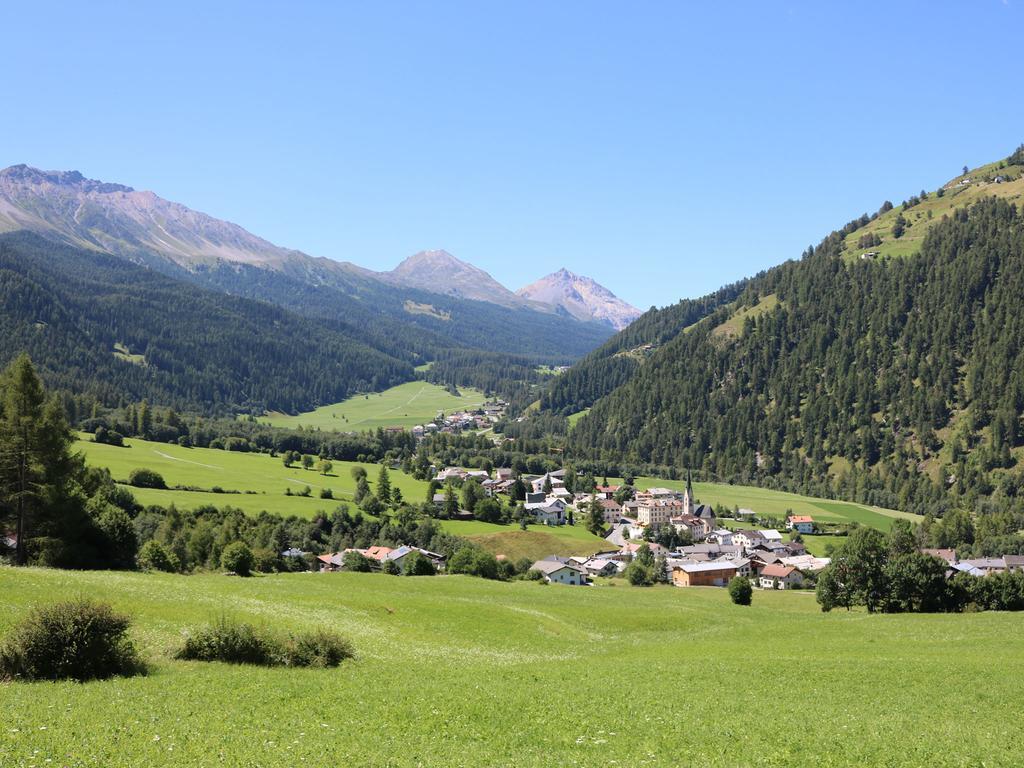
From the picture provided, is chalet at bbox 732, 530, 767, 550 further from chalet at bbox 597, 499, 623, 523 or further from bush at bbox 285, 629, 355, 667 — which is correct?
bush at bbox 285, 629, 355, 667

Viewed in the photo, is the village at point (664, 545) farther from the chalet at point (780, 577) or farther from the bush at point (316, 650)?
the bush at point (316, 650)

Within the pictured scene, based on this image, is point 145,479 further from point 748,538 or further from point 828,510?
point 828,510

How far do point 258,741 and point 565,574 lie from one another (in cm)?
9773

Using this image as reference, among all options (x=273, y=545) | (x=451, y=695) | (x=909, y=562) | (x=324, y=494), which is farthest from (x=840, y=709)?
(x=324, y=494)

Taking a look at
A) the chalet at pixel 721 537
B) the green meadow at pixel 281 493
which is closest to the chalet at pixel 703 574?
the green meadow at pixel 281 493

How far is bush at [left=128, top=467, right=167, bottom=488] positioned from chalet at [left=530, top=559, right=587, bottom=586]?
67871 mm

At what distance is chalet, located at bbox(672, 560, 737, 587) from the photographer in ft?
375

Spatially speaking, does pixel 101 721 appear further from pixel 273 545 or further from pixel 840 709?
pixel 273 545

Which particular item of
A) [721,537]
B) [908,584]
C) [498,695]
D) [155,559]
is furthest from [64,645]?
[721,537]

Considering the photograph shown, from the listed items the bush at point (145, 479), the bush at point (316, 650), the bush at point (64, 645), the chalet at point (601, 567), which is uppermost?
the bush at point (64, 645)

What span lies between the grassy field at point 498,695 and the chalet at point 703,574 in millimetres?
60395

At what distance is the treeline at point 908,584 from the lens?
70562mm

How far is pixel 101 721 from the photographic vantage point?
19.8 meters

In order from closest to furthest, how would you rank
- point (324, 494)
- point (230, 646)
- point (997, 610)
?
point (230, 646), point (997, 610), point (324, 494)
